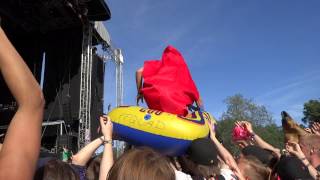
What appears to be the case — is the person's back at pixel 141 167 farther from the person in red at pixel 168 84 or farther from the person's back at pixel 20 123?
the person in red at pixel 168 84

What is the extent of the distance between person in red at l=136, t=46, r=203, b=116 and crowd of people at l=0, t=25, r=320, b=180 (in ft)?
A: 1.12

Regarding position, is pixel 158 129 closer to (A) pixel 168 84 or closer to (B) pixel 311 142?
(A) pixel 168 84

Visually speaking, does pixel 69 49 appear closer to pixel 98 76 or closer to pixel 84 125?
pixel 98 76

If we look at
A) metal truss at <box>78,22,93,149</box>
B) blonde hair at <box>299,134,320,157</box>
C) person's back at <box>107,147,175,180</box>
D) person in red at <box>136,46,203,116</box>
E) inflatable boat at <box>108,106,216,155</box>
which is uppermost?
metal truss at <box>78,22,93,149</box>

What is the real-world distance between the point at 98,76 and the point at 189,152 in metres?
12.0

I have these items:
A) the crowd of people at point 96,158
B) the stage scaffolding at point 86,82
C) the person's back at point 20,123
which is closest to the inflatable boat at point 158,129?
the crowd of people at point 96,158

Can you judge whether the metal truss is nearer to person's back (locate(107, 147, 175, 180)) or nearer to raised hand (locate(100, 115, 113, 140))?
raised hand (locate(100, 115, 113, 140))

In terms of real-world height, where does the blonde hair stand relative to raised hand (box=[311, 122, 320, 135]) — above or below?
below

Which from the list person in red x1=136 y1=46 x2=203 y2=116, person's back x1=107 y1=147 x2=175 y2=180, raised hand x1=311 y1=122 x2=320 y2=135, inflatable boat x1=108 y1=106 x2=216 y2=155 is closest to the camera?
person's back x1=107 y1=147 x2=175 y2=180

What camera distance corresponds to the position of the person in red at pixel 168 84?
9.34 feet

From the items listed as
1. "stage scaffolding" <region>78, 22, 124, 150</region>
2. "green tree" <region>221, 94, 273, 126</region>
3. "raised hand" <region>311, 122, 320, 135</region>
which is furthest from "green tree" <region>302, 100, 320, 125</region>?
"raised hand" <region>311, 122, 320, 135</region>

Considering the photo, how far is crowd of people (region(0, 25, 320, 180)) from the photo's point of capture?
104cm

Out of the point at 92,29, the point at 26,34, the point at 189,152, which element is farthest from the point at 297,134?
the point at 26,34

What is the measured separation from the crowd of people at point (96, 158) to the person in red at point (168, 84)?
0.34 metres
